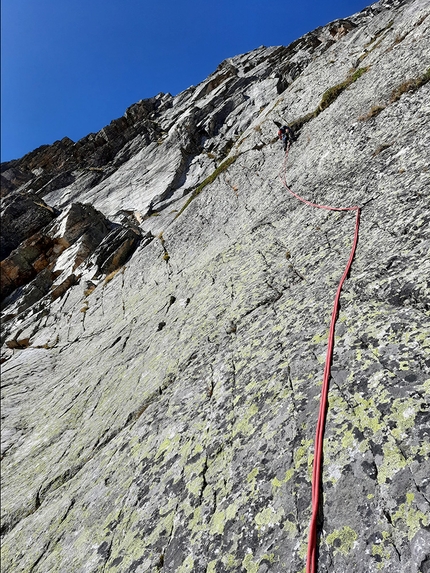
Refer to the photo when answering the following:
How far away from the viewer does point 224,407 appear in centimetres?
692

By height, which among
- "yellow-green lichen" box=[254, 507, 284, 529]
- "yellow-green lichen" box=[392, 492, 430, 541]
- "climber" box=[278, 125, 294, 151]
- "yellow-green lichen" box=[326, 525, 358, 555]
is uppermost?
Result: "climber" box=[278, 125, 294, 151]

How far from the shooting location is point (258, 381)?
22.6 feet

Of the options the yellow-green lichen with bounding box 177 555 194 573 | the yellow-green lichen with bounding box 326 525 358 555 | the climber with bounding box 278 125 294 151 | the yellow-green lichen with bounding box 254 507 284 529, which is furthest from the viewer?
the climber with bounding box 278 125 294 151

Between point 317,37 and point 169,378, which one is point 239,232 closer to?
point 169,378

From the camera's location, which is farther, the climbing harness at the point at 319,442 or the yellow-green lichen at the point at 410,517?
the climbing harness at the point at 319,442

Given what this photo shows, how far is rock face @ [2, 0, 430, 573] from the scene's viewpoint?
4289 mm

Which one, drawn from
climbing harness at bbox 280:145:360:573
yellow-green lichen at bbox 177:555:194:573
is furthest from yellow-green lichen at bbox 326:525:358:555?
yellow-green lichen at bbox 177:555:194:573

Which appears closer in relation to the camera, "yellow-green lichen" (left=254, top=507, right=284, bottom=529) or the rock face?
the rock face

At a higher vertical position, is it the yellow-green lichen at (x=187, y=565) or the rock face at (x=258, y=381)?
the rock face at (x=258, y=381)

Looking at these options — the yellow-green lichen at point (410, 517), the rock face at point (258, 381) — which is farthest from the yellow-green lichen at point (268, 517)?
the yellow-green lichen at point (410, 517)

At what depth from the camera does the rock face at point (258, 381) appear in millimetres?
4289

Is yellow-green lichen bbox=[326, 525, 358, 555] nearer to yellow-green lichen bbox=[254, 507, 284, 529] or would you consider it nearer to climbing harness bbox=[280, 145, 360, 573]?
climbing harness bbox=[280, 145, 360, 573]

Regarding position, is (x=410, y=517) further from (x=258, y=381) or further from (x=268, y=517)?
(x=258, y=381)

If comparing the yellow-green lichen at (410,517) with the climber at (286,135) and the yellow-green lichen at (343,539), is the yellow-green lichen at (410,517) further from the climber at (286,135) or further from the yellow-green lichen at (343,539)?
the climber at (286,135)
